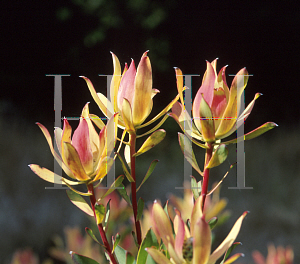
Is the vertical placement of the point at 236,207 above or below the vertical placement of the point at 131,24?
below

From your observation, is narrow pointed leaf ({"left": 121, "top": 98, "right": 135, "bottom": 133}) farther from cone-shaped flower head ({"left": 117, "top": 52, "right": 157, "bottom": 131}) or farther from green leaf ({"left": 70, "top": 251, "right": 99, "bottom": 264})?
green leaf ({"left": 70, "top": 251, "right": 99, "bottom": 264})

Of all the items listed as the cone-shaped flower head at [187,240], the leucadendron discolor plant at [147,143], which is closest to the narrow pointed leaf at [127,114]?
the leucadendron discolor plant at [147,143]

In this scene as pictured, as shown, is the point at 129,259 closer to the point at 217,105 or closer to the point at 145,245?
the point at 145,245

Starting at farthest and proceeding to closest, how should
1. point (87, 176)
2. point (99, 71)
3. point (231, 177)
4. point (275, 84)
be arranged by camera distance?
point (231, 177) → point (275, 84) → point (99, 71) → point (87, 176)

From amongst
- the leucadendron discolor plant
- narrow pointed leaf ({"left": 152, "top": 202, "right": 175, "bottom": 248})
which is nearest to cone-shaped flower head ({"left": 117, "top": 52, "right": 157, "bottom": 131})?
the leucadendron discolor plant

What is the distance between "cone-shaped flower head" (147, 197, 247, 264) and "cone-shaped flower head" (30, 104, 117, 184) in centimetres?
8

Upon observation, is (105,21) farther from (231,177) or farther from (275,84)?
(231,177)

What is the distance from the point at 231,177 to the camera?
1335 millimetres

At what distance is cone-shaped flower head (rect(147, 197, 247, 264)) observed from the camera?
10.3 inches

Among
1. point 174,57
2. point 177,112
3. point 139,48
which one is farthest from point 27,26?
point 177,112

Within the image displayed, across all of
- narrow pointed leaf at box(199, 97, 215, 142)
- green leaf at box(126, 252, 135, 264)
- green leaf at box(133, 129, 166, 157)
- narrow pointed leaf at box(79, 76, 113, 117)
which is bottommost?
green leaf at box(126, 252, 135, 264)

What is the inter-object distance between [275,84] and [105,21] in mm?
710

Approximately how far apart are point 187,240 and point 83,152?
0.14 meters

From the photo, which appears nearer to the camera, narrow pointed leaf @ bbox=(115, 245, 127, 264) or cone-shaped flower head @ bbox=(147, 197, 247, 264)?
cone-shaped flower head @ bbox=(147, 197, 247, 264)
